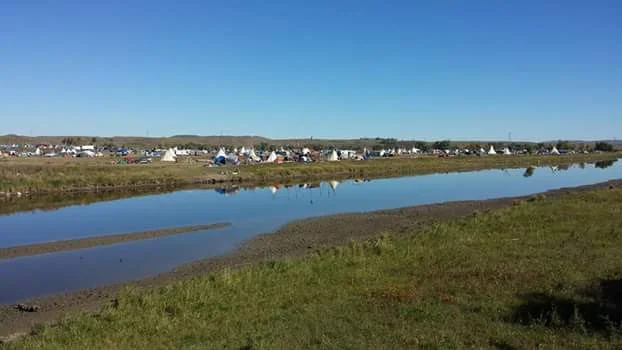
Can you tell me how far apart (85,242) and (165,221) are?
25.0 ft

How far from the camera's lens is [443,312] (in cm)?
985

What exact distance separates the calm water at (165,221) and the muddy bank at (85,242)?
0.93 metres

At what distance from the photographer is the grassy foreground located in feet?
28.4

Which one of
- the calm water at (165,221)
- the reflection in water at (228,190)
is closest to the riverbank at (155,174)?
the reflection in water at (228,190)

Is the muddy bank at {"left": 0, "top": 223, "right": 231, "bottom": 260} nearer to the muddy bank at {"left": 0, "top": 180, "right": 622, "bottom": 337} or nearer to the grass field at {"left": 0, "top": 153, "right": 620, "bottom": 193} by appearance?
the muddy bank at {"left": 0, "top": 180, "right": 622, "bottom": 337}

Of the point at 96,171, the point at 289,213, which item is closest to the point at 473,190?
the point at 289,213

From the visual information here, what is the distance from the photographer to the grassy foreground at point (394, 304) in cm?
866

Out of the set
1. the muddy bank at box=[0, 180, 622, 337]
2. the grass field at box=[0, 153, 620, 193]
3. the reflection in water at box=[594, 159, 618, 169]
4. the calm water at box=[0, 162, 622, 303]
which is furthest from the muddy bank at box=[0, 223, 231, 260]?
the reflection in water at box=[594, 159, 618, 169]

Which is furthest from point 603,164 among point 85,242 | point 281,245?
point 85,242

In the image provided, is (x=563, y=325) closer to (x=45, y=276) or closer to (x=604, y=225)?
(x=604, y=225)

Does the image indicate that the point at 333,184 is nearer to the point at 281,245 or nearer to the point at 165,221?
the point at 165,221

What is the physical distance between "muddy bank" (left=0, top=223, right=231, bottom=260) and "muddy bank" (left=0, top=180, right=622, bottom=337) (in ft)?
18.9

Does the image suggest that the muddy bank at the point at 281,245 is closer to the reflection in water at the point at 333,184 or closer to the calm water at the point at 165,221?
the calm water at the point at 165,221

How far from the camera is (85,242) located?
89.3 ft
